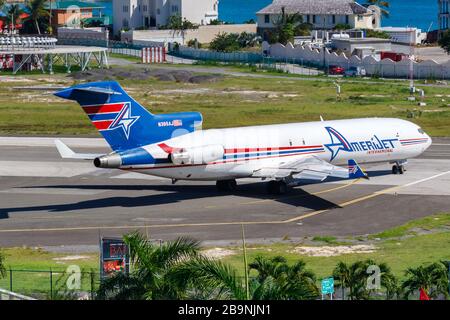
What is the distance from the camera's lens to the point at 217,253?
53688 millimetres

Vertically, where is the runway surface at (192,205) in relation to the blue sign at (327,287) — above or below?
below

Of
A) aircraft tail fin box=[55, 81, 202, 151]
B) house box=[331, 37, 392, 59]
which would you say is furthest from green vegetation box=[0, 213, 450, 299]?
house box=[331, 37, 392, 59]

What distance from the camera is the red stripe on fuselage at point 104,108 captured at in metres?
63.8

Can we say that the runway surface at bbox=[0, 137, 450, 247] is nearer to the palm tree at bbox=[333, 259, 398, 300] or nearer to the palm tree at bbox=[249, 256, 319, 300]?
the palm tree at bbox=[333, 259, 398, 300]

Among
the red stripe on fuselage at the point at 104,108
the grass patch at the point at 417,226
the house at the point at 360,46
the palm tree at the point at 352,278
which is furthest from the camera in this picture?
the house at the point at 360,46

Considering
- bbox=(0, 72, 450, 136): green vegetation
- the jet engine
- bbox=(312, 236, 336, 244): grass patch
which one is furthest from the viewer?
bbox=(0, 72, 450, 136): green vegetation

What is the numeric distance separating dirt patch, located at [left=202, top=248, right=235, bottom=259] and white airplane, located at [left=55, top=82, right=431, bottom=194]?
34.7ft

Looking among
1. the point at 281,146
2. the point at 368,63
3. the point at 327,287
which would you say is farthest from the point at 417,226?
the point at 368,63

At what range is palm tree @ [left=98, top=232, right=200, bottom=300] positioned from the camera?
3256cm

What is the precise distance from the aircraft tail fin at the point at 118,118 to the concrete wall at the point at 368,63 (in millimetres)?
90979

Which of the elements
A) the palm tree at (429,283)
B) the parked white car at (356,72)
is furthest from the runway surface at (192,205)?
the parked white car at (356,72)

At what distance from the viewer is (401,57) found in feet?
526

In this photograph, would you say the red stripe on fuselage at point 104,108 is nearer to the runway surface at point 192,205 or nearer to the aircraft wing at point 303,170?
the runway surface at point 192,205

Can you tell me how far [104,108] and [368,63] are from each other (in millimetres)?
98758
